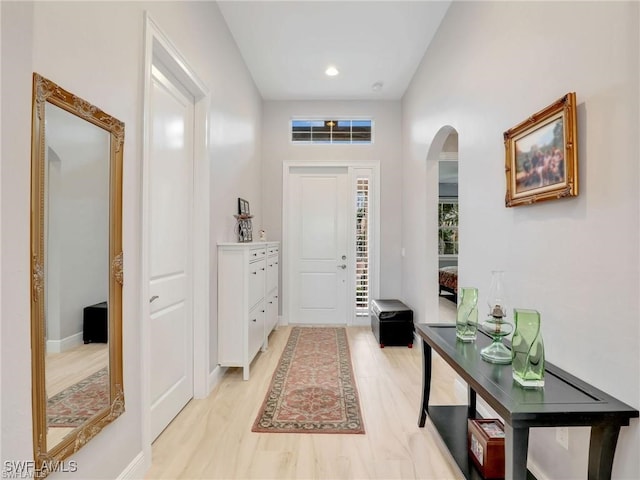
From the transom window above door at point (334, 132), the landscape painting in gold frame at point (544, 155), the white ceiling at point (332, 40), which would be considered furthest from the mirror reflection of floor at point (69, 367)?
the transom window above door at point (334, 132)

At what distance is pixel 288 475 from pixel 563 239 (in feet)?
5.82

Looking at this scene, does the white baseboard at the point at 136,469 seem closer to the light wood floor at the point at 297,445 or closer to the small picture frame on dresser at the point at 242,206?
the light wood floor at the point at 297,445

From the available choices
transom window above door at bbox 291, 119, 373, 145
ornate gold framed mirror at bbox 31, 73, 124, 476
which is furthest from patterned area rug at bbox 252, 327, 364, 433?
transom window above door at bbox 291, 119, 373, 145

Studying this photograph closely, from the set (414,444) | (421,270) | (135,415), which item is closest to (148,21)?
(135,415)

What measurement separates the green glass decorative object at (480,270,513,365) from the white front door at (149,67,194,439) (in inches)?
71.3

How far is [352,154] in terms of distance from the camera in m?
4.99

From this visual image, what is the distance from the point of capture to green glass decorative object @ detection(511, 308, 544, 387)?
1.34 meters

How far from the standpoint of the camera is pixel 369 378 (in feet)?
10.2

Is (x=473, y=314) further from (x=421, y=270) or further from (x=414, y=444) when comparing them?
(x=421, y=270)

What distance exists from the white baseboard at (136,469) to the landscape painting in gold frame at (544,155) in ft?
7.82

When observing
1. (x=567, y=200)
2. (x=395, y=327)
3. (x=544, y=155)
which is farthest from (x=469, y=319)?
(x=395, y=327)

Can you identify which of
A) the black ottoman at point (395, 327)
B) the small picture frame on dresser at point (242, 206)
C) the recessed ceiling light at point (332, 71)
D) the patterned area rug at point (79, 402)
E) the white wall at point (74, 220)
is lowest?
the black ottoman at point (395, 327)

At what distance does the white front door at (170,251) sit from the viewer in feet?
7.00

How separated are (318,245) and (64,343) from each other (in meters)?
3.86
